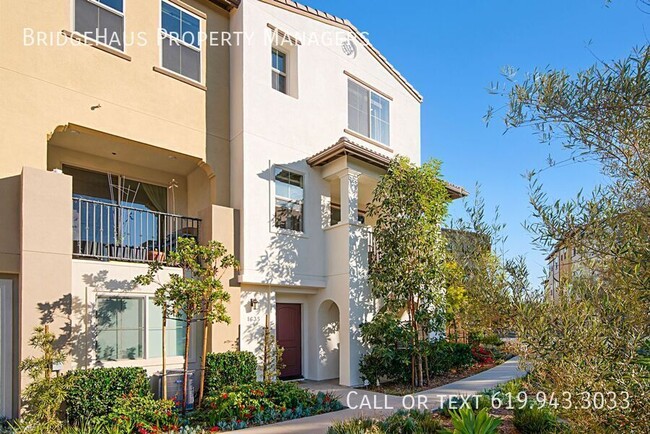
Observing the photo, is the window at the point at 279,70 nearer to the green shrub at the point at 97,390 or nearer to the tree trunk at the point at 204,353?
the tree trunk at the point at 204,353

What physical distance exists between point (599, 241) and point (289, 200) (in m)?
10.4

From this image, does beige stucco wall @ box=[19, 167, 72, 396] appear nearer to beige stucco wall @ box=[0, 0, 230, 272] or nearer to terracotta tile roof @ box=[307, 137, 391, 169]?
beige stucco wall @ box=[0, 0, 230, 272]

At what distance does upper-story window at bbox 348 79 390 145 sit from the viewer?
52.0 ft

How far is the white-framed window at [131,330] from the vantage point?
387 inches

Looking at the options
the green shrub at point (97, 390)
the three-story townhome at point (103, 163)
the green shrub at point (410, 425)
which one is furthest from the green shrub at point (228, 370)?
the green shrub at point (410, 425)

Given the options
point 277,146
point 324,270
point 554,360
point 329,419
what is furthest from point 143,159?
point 554,360

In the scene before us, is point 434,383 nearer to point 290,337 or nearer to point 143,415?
point 290,337

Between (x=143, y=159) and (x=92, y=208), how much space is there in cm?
198

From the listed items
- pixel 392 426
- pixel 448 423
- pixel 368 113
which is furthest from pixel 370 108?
pixel 392 426

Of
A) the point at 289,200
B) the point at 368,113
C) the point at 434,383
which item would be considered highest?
the point at 368,113

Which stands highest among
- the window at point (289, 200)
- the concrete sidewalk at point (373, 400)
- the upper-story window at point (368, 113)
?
the upper-story window at point (368, 113)

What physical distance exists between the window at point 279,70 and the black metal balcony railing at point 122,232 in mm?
4640

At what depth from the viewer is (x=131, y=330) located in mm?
10258

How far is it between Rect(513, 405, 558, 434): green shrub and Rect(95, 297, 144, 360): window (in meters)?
7.61
